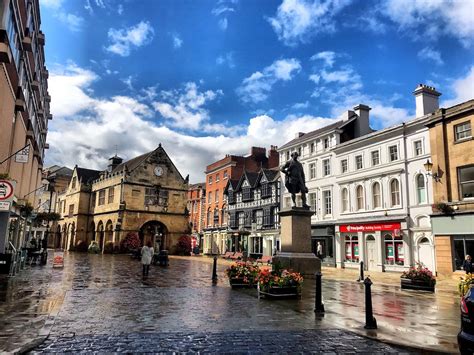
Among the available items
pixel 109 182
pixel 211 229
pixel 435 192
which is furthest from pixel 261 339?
pixel 211 229

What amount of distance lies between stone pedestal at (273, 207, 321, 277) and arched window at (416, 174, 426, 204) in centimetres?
1377

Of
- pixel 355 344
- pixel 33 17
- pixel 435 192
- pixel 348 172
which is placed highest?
pixel 33 17

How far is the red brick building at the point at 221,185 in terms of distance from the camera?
56.6m

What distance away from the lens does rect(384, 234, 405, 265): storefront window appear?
28266 mm

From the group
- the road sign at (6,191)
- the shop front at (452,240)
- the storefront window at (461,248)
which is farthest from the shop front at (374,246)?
the road sign at (6,191)

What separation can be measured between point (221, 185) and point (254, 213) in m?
12.3

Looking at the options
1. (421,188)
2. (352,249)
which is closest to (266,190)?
(352,249)

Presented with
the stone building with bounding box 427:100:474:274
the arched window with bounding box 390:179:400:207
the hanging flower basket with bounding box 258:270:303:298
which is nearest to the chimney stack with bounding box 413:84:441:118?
the stone building with bounding box 427:100:474:274

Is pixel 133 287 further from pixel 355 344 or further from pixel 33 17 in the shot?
pixel 33 17

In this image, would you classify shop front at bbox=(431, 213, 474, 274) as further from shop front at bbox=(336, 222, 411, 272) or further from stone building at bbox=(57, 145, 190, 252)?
stone building at bbox=(57, 145, 190, 252)

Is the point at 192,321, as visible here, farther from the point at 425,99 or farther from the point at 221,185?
the point at 221,185

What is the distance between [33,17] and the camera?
78.4 ft

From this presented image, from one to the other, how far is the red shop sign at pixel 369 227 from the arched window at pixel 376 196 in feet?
5.47

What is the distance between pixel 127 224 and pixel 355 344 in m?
42.8
